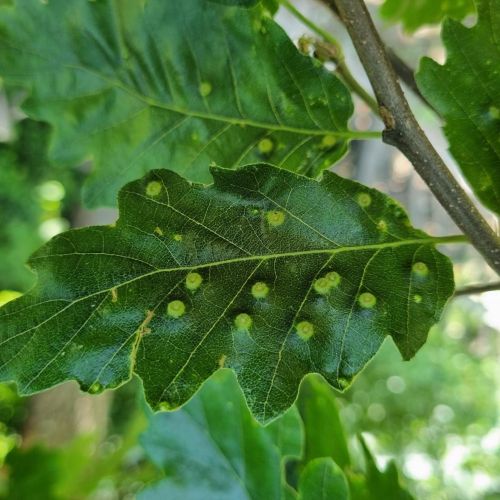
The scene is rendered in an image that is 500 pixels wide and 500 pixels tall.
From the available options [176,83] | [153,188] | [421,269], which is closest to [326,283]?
[421,269]

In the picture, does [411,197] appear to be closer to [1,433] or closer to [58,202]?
[58,202]

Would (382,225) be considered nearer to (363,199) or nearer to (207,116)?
(363,199)

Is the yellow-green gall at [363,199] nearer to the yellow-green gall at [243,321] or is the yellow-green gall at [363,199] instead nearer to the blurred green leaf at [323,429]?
the yellow-green gall at [243,321]

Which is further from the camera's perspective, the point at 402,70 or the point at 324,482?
the point at 402,70

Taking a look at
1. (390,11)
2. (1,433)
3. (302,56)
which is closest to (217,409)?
(302,56)

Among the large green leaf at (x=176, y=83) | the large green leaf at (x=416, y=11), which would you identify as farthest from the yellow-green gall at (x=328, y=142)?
the large green leaf at (x=416, y=11)

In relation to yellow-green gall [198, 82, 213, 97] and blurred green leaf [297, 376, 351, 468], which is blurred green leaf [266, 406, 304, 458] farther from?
yellow-green gall [198, 82, 213, 97]

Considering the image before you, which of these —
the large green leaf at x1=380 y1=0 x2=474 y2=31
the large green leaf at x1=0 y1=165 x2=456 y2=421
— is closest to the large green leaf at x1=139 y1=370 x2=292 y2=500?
the large green leaf at x1=0 y1=165 x2=456 y2=421
